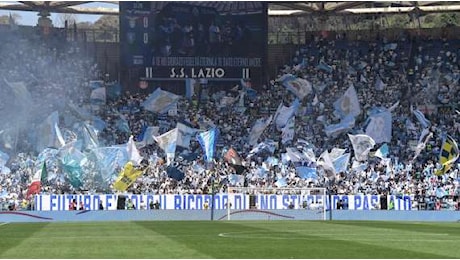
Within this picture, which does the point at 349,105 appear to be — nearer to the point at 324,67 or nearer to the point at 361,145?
the point at 324,67

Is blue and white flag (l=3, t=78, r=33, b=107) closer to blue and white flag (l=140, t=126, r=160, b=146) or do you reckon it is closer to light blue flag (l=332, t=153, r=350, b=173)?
blue and white flag (l=140, t=126, r=160, b=146)

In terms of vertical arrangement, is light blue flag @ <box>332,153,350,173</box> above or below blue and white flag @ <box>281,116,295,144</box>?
below

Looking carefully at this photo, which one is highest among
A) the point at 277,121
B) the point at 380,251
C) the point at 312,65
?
the point at 312,65

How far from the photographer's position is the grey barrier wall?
47.4m

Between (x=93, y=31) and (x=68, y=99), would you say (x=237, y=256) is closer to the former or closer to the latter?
(x=68, y=99)

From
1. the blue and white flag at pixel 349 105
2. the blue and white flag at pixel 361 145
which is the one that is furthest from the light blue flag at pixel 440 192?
the blue and white flag at pixel 349 105

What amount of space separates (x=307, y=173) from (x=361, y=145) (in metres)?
4.24

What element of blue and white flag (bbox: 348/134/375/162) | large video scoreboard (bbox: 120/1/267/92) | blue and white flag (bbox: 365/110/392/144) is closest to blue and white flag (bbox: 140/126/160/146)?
large video scoreboard (bbox: 120/1/267/92)

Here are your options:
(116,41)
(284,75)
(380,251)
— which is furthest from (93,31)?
(380,251)

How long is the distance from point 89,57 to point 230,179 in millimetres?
Answer: 16702

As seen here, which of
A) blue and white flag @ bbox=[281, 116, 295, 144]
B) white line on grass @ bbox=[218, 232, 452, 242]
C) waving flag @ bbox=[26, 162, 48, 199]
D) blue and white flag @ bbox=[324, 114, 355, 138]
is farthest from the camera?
blue and white flag @ bbox=[324, 114, 355, 138]

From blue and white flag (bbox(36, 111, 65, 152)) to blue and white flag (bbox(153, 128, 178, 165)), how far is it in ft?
19.3

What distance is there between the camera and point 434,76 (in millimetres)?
63906

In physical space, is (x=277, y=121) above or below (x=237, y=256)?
above
